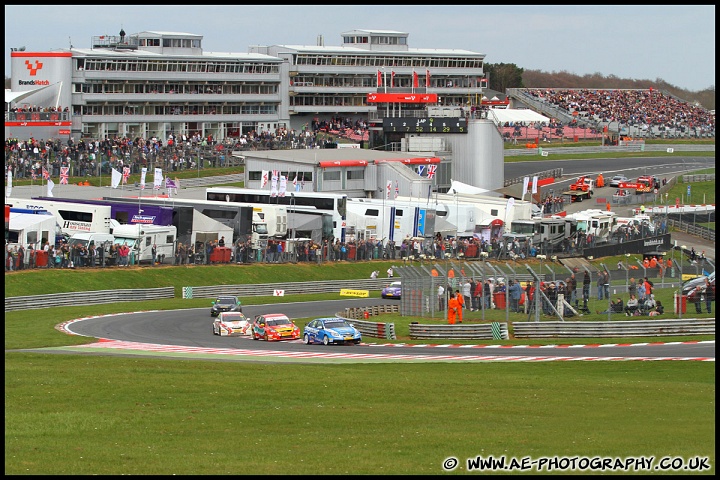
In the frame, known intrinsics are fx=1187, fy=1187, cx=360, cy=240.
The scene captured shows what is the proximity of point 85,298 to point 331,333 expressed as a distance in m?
17.6

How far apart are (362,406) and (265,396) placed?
223cm

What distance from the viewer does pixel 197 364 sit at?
96.2 feet

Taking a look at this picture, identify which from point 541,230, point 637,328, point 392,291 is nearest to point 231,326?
point 392,291

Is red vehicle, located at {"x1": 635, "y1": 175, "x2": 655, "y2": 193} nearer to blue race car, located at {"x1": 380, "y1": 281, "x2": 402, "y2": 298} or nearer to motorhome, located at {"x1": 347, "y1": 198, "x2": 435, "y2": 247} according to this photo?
motorhome, located at {"x1": 347, "y1": 198, "x2": 435, "y2": 247}

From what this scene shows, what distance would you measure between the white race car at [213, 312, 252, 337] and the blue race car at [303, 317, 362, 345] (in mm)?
3124

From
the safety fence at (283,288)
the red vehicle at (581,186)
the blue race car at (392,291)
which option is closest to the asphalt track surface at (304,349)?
the safety fence at (283,288)

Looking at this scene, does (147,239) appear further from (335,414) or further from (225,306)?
(335,414)

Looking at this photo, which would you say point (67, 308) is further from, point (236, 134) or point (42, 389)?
point (236, 134)

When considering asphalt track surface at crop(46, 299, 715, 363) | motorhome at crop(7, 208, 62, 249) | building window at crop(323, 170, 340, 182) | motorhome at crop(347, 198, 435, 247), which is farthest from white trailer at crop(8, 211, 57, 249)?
building window at crop(323, 170, 340, 182)

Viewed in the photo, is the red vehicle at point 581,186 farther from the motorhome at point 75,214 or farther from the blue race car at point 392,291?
the motorhome at point 75,214

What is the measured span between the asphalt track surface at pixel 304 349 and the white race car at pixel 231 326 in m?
0.40

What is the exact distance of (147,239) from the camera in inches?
2264

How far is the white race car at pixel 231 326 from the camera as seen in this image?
40.8 m

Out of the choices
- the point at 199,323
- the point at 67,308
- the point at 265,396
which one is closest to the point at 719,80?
the point at 265,396
